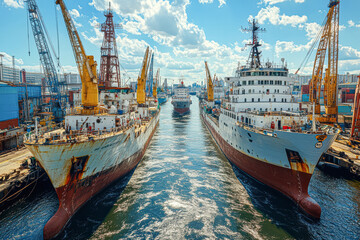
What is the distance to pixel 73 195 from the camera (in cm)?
1703

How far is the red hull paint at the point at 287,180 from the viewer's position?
17594 mm

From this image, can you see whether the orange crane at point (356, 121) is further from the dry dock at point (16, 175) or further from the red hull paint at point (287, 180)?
the dry dock at point (16, 175)

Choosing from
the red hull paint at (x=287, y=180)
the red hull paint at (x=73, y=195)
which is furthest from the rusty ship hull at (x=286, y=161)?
the red hull paint at (x=73, y=195)

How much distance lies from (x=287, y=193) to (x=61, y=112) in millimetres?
47403

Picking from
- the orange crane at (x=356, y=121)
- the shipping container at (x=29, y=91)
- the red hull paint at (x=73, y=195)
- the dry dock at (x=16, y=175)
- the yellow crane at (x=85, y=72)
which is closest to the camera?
the red hull paint at (x=73, y=195)

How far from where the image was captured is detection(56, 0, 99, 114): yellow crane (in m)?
22.1

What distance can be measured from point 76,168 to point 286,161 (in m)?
18.8

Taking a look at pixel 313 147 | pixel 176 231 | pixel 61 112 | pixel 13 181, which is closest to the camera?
pixel 176 231

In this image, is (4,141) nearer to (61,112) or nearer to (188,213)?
(61,112)

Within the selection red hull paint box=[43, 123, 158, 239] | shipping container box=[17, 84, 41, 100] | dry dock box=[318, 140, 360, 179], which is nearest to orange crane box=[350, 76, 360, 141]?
dry dock box=[318, 140, 360, 179]

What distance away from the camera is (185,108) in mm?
93688

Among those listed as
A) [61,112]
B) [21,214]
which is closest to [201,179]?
[21,214]

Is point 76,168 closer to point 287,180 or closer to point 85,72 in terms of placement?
point 85,72

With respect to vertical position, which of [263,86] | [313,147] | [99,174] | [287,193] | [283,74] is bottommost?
[287,193]
